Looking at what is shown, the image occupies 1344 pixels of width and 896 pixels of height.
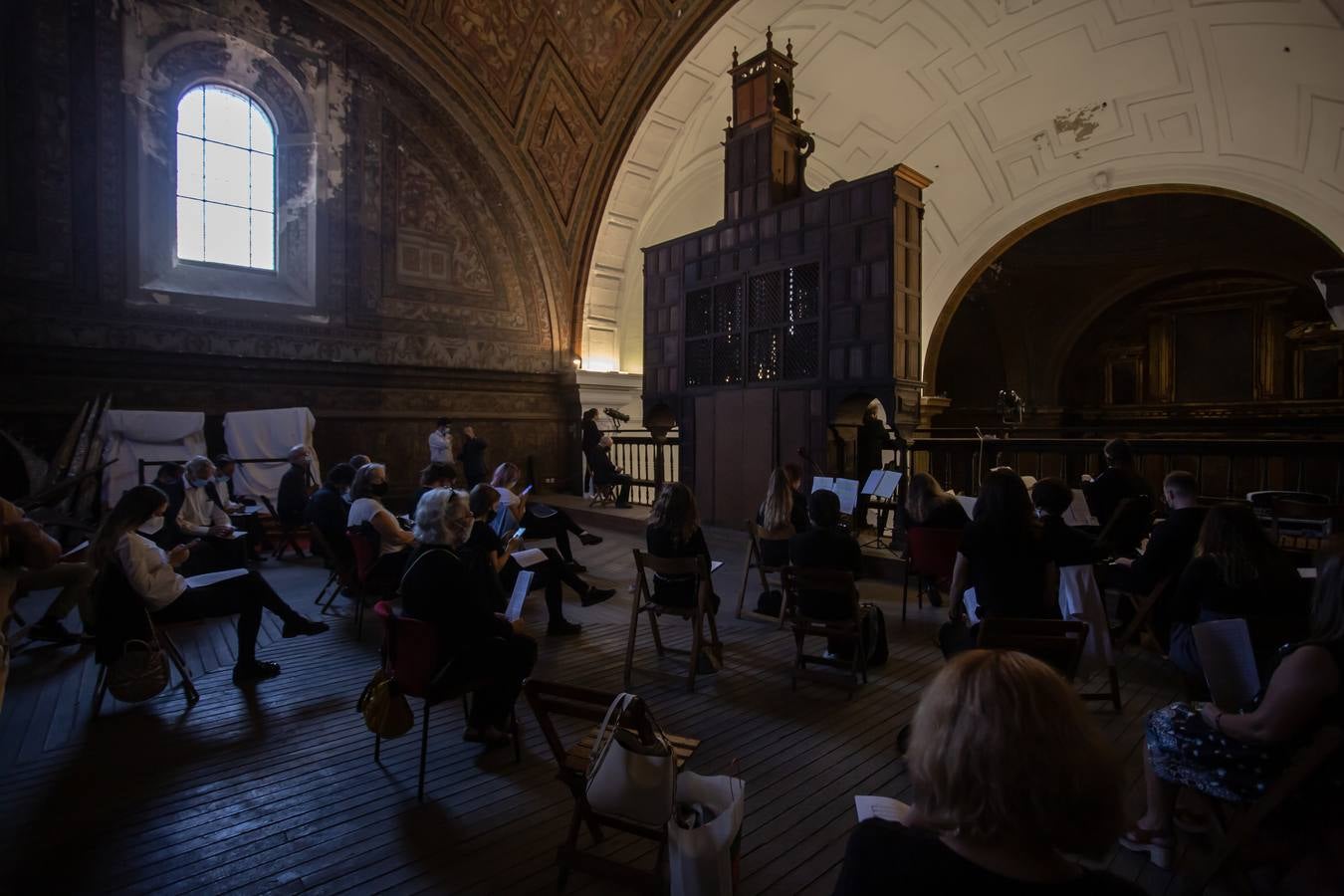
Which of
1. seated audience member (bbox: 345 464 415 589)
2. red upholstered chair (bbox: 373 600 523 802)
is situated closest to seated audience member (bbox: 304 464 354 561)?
seated audience member (bbox: 345 464 415 589)

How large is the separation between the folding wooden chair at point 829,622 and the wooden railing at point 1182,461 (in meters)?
3.50

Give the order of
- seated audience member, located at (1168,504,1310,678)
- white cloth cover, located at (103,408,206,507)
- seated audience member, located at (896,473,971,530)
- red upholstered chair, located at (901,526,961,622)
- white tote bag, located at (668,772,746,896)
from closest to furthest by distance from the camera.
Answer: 1. white tote bag, located at (668,772,746,896)
2. seated audience member, located at (1168,504,1310,678)
3. red upholstered chair, located at (901,526,961,622)
4. seated audience member, located at (896,473,971,530)
5. white cloth cover, located at (103,408,206,507)

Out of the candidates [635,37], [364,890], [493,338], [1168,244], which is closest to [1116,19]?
[1168,244]

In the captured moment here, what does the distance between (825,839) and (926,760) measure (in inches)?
62.3

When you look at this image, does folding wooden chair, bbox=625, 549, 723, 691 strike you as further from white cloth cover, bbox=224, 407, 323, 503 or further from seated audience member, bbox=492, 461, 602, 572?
white cloth cover, bbox=224, 407, 323, 503

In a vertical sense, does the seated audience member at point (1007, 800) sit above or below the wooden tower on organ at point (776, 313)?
below

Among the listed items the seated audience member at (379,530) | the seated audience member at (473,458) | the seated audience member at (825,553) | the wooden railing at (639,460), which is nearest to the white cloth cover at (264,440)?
the seated audience member at (473,458)

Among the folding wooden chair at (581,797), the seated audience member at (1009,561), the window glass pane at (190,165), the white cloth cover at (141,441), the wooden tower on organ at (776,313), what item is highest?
the window glass pane at (190,165)

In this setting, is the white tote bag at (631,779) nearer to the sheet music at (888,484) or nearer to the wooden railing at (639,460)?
the sheet music at (888,484)

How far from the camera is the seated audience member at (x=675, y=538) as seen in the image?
3873 mm

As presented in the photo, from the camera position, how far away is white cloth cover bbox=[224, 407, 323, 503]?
8617mm

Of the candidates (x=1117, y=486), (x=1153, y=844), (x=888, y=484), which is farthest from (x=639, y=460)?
(x=1153, y=844)

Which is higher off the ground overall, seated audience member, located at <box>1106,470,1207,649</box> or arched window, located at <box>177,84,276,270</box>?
arched window, located at <box>177,84,276,270</box>

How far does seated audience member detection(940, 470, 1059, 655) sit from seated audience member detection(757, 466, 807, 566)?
1.87 meters
